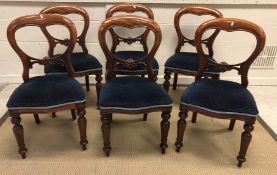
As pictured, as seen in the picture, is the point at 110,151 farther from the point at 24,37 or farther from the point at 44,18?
the point at 24,37

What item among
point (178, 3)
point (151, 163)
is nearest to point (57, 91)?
point (151, 163)

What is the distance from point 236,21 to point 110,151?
127 centimetres

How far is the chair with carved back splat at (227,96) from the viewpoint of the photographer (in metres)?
1.62

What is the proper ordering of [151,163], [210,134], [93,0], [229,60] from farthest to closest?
[229,60] → [93,0] → [210,134] → [151,163]

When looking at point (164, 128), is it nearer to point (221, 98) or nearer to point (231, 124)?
point (221, 98)

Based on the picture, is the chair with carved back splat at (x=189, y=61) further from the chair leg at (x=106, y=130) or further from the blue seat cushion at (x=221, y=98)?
the chair leg at (x=106, y=130)

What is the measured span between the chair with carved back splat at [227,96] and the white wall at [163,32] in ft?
3.11

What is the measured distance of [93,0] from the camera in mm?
2445

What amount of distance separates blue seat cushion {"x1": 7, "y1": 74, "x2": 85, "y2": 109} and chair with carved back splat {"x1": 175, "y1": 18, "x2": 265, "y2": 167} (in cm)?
76

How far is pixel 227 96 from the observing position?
169 centimetres

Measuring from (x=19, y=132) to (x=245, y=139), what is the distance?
1531mm

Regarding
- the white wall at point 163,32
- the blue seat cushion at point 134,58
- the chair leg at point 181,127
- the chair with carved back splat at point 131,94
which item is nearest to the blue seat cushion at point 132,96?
the chair with carved back splat at point 131,94

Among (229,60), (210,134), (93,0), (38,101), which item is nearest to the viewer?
(38,101)

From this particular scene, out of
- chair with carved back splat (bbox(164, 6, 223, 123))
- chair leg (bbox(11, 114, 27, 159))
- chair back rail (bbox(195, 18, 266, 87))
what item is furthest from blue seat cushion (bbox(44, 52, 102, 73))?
chair back rail (bbox(195, 18, 266, 87))
